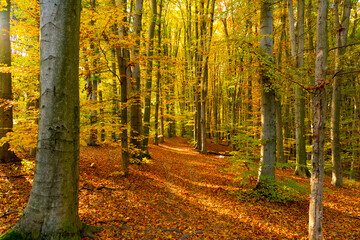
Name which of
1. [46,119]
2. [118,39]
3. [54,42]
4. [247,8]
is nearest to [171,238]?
[46,119]

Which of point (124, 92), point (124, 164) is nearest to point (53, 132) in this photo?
point (124, 92)

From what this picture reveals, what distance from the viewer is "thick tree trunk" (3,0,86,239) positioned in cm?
222

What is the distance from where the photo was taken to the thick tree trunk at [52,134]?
222 cm

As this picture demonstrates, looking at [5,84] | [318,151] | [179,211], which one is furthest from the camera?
[5,84]

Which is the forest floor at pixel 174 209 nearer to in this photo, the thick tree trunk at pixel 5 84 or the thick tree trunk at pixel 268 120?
the thick tree trunk at pixel 5 84

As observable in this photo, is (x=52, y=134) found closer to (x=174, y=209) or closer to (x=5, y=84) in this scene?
(x=174, y=209)

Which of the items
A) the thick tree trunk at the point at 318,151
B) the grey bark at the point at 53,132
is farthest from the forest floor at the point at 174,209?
the grey bark at the point at 53,132

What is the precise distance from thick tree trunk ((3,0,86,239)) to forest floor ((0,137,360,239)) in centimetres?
106

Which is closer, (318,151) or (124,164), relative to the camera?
(318,151)

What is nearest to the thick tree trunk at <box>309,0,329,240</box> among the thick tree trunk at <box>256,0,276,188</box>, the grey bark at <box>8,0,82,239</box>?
the thick tree trunk at <box>256,0,276,188</box>

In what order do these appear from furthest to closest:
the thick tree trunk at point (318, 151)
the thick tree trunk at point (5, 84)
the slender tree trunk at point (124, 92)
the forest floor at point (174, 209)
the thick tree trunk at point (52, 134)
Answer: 1. the slender tree trunk at point (124, 92)
2. the thick tree trunk at point (5, 84)
3. the forest floor at point (174, 209)
4. the thick tree trunk at point (318, 151)
5. the thick tree trunk at point (52, 134)

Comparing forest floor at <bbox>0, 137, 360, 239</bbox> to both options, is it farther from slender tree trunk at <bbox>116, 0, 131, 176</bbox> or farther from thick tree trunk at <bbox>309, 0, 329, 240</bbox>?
slender tree trunk at <bbox>116, 0, 131, 176</bbox>

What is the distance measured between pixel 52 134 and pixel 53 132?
3cm

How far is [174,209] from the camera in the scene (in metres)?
5.04
